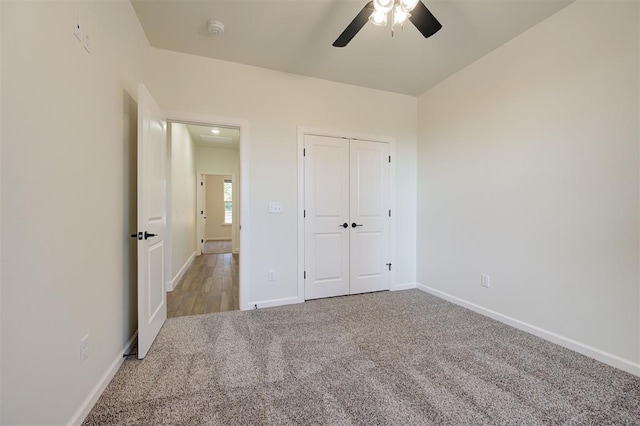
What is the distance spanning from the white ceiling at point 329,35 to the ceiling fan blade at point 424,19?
1.57 feet

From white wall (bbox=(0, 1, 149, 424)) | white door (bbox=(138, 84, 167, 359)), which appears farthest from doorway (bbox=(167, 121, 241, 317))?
white wall (bbox=(0, 1, 149, 424))

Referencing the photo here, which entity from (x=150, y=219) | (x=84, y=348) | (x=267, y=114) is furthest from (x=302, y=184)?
(x=84, y=348)

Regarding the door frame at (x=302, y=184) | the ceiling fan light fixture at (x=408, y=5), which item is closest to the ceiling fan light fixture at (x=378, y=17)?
the ceiling fan light fixture at (x=408, y=5)

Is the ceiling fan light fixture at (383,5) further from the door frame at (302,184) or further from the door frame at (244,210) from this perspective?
the door frame at (244,210)

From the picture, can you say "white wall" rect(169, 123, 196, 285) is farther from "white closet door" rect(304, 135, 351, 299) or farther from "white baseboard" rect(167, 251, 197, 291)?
"white closet door" rect(304, 135, 351, 299)

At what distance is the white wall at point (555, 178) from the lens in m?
1.84

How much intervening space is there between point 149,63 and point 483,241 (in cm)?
383

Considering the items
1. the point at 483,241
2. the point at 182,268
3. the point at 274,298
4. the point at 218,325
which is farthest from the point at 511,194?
the point at 182,268

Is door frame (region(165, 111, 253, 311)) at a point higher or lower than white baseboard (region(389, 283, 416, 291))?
higher

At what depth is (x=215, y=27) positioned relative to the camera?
2.26 meters

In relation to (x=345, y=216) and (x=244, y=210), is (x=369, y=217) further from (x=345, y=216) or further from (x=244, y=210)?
(x=244, y=210)

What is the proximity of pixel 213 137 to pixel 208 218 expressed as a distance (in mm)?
3763

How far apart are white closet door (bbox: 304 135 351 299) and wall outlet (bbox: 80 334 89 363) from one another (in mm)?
2065

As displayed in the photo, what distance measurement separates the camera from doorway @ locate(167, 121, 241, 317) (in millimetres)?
3262
